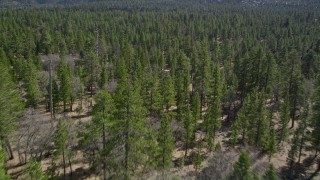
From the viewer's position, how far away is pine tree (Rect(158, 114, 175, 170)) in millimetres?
36531

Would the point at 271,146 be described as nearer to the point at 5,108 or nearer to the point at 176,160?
the point at 176,160

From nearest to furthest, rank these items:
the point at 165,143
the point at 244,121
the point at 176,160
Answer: the point at 165,143
the point at 176,160
the point at 244,121

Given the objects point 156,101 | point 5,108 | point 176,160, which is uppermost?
point 5,108

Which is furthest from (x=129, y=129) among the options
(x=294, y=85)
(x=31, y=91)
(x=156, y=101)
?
(x=294, y=85)

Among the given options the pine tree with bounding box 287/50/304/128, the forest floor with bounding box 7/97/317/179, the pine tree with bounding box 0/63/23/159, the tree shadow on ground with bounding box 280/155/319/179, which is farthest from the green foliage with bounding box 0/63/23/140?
the pine tree with bounding box 287/50/304/128

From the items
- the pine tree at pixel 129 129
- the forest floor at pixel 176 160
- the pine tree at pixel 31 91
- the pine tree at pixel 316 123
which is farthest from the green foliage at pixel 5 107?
the pine tree at pixel 316 123

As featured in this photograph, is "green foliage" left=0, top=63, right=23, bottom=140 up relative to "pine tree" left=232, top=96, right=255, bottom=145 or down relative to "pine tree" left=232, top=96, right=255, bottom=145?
up

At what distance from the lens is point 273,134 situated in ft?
145

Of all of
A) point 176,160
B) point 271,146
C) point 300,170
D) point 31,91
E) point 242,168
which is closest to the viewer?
point 242,168

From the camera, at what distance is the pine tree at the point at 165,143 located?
3653 cm

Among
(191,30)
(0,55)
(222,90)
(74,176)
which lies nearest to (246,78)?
(222,90)

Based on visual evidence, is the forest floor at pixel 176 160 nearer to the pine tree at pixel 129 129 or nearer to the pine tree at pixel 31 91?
the pine tree at pixel 31 91

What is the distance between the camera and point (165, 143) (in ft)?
121

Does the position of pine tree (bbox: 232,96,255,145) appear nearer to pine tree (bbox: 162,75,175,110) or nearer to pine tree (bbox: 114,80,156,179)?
pine tree (bbox: 162,75,175,110)
